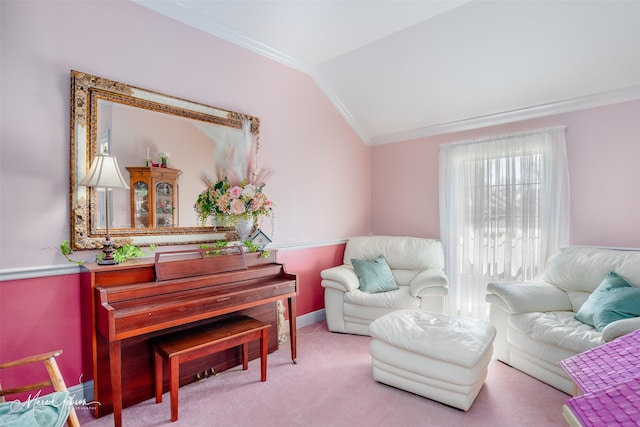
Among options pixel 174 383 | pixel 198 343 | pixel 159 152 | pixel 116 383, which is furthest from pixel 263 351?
pixel 159 152

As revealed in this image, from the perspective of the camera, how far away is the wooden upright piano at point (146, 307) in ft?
6.35

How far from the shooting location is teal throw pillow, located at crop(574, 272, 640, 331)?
2264 millimetres

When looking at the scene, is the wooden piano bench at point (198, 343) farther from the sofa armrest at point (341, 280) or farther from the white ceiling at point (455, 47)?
the white ceiling at point (455, 47)

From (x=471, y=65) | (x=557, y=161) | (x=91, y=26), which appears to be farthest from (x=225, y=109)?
(x=557, y=161)

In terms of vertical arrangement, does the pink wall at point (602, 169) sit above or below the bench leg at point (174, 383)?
above

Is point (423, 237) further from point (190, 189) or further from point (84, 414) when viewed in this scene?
point (84, 414)

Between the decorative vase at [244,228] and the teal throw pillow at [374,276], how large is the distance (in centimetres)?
138

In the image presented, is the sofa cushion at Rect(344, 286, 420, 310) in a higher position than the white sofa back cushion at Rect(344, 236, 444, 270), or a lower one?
lower

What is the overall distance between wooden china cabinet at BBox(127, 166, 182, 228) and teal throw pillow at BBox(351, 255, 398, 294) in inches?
79.9

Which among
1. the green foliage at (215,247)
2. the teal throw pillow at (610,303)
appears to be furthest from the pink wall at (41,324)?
the teal throw pillow at (610,303)

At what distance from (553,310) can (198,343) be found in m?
2.91

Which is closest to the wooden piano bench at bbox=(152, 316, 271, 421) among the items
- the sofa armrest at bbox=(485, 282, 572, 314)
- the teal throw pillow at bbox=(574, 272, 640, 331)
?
the sofa armrest at bbox=(485, 282, 572, 314)

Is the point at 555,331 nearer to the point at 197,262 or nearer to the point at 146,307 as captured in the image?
the point at 197,262

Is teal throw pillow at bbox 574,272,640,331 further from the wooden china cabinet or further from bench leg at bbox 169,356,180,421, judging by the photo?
the wooden china cabinet
